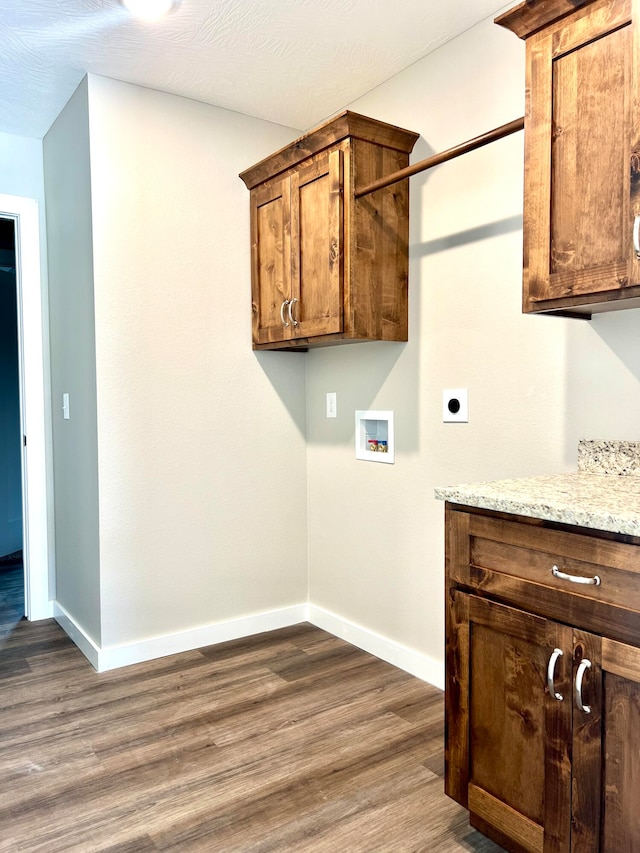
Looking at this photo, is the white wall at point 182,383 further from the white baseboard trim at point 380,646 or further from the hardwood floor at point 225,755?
the hardwood floor at point 225,755

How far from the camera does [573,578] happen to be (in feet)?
4.14

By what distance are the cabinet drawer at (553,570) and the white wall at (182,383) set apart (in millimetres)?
1603

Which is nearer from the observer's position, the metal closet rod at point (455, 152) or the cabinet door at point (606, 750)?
the cabinet door at point (606, 750)

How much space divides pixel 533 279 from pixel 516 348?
0.52 m

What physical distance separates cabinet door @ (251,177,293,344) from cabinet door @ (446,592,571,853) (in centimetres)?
160

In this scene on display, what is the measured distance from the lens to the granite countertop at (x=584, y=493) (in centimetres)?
121

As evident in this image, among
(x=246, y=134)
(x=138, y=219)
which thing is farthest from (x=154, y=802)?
(x=246, y=134)

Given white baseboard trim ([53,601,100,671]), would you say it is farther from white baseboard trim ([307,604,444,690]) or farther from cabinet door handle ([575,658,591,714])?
cabinet door handle ([575,658,591,714])

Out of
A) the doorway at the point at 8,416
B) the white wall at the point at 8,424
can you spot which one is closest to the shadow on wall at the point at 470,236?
the doorway at the point at 8,416

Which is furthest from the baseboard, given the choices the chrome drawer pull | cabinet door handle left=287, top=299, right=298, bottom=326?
cabinet door handle left=287, top=299, right=298, bottom=326

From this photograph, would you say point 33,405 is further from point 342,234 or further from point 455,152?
point 455,152

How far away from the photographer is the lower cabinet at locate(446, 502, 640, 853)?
3.93 ft

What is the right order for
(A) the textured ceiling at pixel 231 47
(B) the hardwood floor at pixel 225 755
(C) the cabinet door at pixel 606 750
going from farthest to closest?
(A) the textured ceiling at pixel 231 47, (B) the hardwood floor at pixel 225 755, (C) the cabinet door at pixel 606 750

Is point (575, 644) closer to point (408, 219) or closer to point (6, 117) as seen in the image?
point (408, 219)
